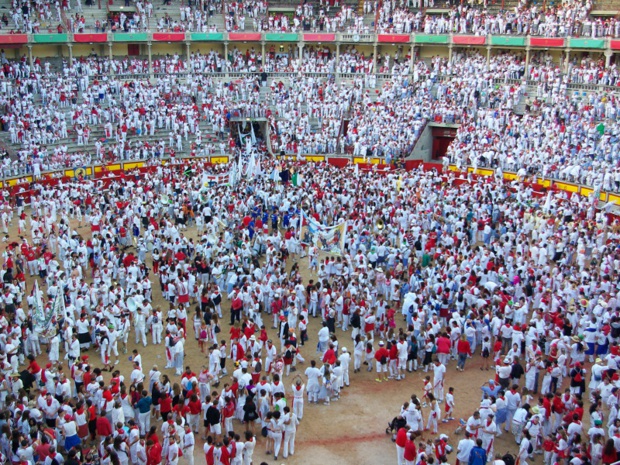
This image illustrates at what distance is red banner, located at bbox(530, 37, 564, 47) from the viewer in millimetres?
45688

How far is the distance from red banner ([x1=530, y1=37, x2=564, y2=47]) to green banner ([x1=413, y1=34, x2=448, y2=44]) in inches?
239

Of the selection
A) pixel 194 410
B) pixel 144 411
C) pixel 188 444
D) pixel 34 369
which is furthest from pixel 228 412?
pixel 34 369

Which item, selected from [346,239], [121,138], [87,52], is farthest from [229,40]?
[346,239]

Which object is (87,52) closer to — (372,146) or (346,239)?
(372,146)

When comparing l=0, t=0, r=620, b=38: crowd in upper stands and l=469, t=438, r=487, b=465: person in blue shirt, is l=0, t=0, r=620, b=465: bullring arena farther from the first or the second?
l=0, t=0, r=620, b=38: crowd in upper stands

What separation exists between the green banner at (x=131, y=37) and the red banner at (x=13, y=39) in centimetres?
587

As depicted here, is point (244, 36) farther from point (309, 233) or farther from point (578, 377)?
point (578, 377)

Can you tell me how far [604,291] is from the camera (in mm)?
22672

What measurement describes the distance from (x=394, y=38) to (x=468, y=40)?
17.7 feet

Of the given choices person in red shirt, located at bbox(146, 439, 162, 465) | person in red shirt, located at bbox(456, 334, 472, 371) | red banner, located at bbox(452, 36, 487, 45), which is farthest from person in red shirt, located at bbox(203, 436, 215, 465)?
red banner, located at bbox(452, 36, 487, 45)

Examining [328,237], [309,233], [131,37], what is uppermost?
[131,37]

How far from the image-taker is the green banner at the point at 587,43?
144 feet

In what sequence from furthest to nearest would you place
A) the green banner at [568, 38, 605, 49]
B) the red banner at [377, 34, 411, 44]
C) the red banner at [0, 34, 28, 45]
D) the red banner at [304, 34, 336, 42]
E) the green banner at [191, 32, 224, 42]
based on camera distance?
the red banner at [304, 34, 336, 42], the red banner at [377, 34, 411, 44], the green banner at [191, 32, 224, 42], the red banner at [0, 34, 28, 45], the green banner at [568, 38, 605, 49]

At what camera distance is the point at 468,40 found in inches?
1934
